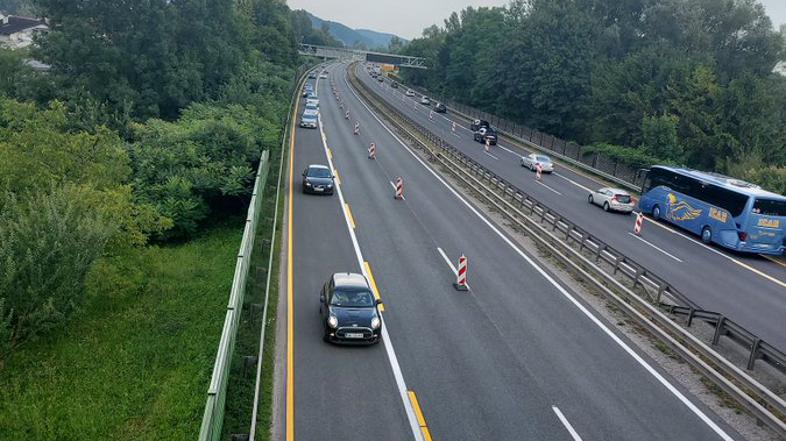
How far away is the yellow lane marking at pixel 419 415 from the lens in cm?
1390

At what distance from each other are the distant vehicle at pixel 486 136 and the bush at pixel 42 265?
4684cm

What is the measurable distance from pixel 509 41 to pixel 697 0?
23.4m

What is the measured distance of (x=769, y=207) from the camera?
2942 cm

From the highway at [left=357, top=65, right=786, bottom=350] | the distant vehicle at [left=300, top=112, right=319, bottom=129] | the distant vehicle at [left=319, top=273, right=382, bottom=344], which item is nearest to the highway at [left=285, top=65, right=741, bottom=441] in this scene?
the distant vehicle at [left=319, top=273, right=382, bottom=344]

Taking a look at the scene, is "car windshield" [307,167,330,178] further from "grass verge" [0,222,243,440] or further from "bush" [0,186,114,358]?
"bush" [0,186,114,358]

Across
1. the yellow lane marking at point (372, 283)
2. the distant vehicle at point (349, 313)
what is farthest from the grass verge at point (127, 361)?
the yellow lane marking at point (372, 283)

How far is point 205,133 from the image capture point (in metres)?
38.3

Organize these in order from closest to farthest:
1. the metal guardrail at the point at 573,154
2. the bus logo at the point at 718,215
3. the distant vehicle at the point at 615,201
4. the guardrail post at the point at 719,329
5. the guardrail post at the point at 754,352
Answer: the guardrail post at the point at 754,352
the guardrail post at the point at 719,329
the bus logo at the point at 718,215
the distant vehicle at the point at 615,201
the metal guardrail at the point at 573,154

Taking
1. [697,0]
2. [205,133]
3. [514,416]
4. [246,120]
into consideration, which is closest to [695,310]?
[514,416]

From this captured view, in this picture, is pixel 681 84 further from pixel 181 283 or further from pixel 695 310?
pixel 181 283

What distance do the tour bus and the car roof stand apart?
19862mm

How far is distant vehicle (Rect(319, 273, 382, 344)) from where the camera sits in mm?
17766

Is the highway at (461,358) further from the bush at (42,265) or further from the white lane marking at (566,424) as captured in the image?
the bush at (42,265)

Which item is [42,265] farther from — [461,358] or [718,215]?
[718,215]
